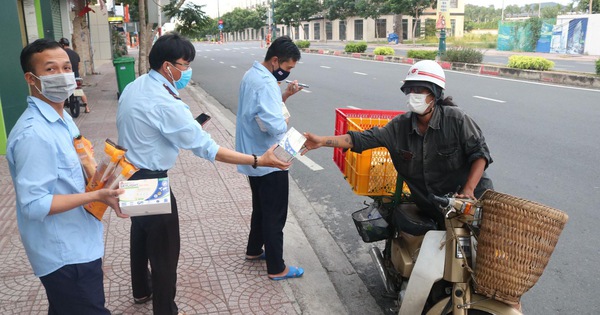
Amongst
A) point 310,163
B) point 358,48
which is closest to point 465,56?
point 358,48

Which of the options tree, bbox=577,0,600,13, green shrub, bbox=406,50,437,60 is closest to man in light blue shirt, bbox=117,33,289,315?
green shrub, bbox=406,50,437,60

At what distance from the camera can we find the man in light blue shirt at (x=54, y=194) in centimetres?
205

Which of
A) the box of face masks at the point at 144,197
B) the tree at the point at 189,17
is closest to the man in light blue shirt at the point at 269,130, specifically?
the box of face masks at the point at 144,197

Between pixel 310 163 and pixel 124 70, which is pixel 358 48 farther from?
pixel 310 163

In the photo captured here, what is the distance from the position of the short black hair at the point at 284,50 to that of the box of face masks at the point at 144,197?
1.58m

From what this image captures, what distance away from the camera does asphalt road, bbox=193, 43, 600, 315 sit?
13.2 ft

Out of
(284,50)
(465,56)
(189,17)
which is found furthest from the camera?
(465,56)

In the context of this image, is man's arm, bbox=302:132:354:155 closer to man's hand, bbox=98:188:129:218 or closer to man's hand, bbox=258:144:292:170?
man's hand, bbox=258:144:292:170

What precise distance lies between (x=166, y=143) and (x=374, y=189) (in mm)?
1424

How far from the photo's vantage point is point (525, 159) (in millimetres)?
7227

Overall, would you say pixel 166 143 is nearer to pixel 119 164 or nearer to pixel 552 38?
pixel 119 164

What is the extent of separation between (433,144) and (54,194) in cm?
200

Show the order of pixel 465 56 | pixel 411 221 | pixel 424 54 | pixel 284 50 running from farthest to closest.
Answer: pixel 424 54
pixel 465 56
pixel 284 50
pixel 411 221

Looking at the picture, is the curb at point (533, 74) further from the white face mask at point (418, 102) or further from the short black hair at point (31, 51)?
the short black hair at point (31, 51)
